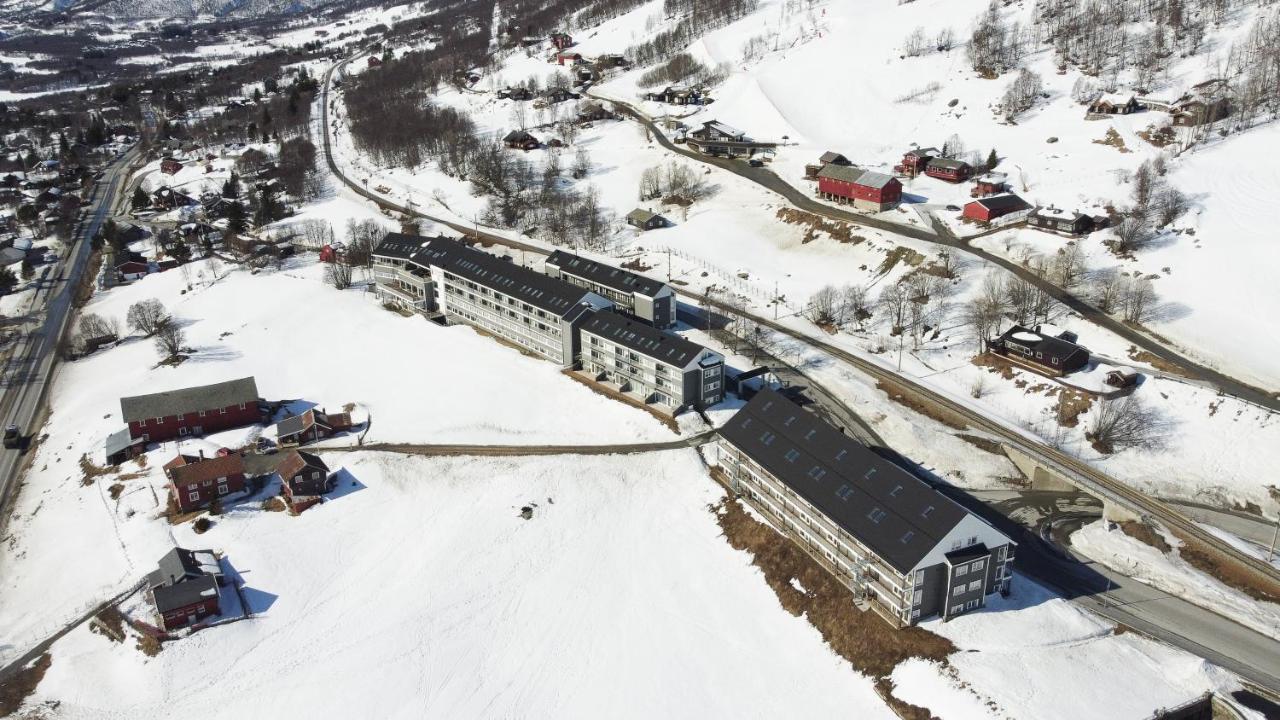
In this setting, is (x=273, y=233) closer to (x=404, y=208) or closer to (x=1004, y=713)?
(x=404, y=208)

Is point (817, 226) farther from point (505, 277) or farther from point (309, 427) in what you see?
point (309, 427)

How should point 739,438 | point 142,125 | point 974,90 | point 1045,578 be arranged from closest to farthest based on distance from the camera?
point 1045,578, point 739,438, point 974,90, point 142,125

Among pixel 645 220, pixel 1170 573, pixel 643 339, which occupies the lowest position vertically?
pixel 1170 573

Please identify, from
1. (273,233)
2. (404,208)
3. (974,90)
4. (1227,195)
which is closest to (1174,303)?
(1227,195)

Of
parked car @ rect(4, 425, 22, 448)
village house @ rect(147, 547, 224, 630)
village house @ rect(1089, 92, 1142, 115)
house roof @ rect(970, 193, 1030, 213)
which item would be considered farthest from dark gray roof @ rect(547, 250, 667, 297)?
village house @ rect(1089, 92, 1142, 115)

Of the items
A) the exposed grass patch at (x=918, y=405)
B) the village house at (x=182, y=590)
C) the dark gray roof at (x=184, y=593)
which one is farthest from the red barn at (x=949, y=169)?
the dark gray roof at (x=184, y=593)

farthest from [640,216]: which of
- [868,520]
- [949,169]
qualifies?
[868,520]
